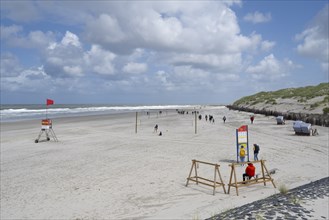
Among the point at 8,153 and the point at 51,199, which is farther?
the point at 8,153

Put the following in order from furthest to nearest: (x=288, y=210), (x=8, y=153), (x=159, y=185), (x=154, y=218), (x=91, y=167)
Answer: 1. (x=8, y=153)
2. (x=91, y=167)
3. (x=159, y=185)
4. (x=154, y=218)
5. (x=288, y=210)

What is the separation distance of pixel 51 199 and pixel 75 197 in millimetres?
889

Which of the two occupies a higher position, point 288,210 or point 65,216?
point 288,210

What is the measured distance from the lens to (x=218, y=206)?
9.99 meters

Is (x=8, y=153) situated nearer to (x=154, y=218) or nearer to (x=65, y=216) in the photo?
(x=65, y=216)

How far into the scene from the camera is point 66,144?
25250mm

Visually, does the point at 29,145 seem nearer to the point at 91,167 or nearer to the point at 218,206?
the point at 91,167

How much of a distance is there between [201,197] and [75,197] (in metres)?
4.87

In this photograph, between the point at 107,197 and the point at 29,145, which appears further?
the point at 29,145

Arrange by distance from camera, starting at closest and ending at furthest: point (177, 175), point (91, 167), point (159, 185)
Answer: point (159, 185), point (177, 175), point (91, 167)

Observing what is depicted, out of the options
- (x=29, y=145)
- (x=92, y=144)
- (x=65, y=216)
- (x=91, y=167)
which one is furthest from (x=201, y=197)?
(x=29, y=145)

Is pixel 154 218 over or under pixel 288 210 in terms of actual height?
under

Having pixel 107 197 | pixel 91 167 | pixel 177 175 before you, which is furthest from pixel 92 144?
pixel 107 197

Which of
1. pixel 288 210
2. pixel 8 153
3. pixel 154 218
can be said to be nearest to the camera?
pixel 288 210
